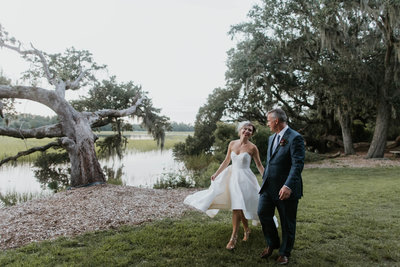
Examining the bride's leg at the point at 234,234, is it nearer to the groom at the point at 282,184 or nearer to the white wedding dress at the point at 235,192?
the white wedding dress at the point at 235,192

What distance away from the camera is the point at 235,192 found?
11.8 feet

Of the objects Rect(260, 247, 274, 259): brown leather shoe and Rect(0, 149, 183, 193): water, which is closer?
Rect(260, 247, 274, 259): brown leather shoe

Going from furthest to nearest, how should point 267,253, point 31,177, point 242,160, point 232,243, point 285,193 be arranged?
1. point 31,177
2. point 242,160
3. point 232,243
4. point 267,253
5. point 285,193

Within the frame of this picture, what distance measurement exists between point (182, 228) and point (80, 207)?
8.09ft

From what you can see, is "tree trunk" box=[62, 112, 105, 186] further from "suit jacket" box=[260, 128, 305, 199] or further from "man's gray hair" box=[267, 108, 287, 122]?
"man's gray hair" box=[267, 108, 287, 122]

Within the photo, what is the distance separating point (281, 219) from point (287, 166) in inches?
24.3

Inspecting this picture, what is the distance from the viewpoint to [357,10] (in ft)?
39.6

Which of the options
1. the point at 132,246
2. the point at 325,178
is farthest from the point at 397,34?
the point at 132,246

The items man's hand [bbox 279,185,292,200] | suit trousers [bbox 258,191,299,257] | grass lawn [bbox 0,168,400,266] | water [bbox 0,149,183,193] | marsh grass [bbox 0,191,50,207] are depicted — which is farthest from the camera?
water [bbox 0,149,183,193]

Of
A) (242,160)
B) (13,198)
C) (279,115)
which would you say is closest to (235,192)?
(242,160)

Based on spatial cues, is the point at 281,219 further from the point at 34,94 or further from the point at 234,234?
the point at 34,94

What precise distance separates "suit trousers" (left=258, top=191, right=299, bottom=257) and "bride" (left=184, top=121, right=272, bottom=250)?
1.11 ft

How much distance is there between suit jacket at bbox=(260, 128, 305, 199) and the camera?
9.50 ft

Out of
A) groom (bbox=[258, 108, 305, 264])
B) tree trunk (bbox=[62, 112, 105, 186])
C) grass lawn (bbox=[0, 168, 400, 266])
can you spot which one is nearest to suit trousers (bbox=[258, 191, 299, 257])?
groom (bbox=[258, 108, 305, 264])
